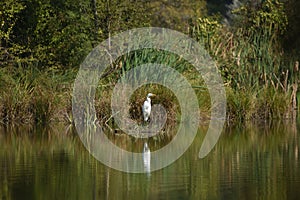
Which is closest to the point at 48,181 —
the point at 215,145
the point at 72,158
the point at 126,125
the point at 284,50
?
the point at 72,158

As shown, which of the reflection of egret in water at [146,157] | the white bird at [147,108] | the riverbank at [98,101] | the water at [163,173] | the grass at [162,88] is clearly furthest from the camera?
the grass at [162,88]

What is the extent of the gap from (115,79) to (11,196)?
1130 cm

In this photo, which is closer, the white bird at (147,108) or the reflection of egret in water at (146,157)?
the reflection of egret in water at (146,157)

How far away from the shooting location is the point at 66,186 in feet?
38.2

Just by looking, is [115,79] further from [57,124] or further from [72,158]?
[72,158]

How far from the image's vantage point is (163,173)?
42.0 ft

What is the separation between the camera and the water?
11000mm

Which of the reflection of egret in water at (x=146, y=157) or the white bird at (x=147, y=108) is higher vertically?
the white bird at (x=147, y=108)

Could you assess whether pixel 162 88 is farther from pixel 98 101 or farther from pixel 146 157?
pixel 146 157

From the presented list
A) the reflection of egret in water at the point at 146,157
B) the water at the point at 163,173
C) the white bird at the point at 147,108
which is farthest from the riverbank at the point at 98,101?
the reflection of egret in water at the point at 146,157

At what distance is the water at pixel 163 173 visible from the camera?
11000 millimetres

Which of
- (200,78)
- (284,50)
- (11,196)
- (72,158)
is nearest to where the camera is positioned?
(11,196)

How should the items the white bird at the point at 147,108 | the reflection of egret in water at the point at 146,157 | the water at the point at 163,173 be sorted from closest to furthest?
the water at the point at 163,173 < the reflection of egret in water at the point at 146,157 < the white bird at the point at 147,108

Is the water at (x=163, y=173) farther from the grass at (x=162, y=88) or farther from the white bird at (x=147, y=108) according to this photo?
the grass at (x=162, y=88)
